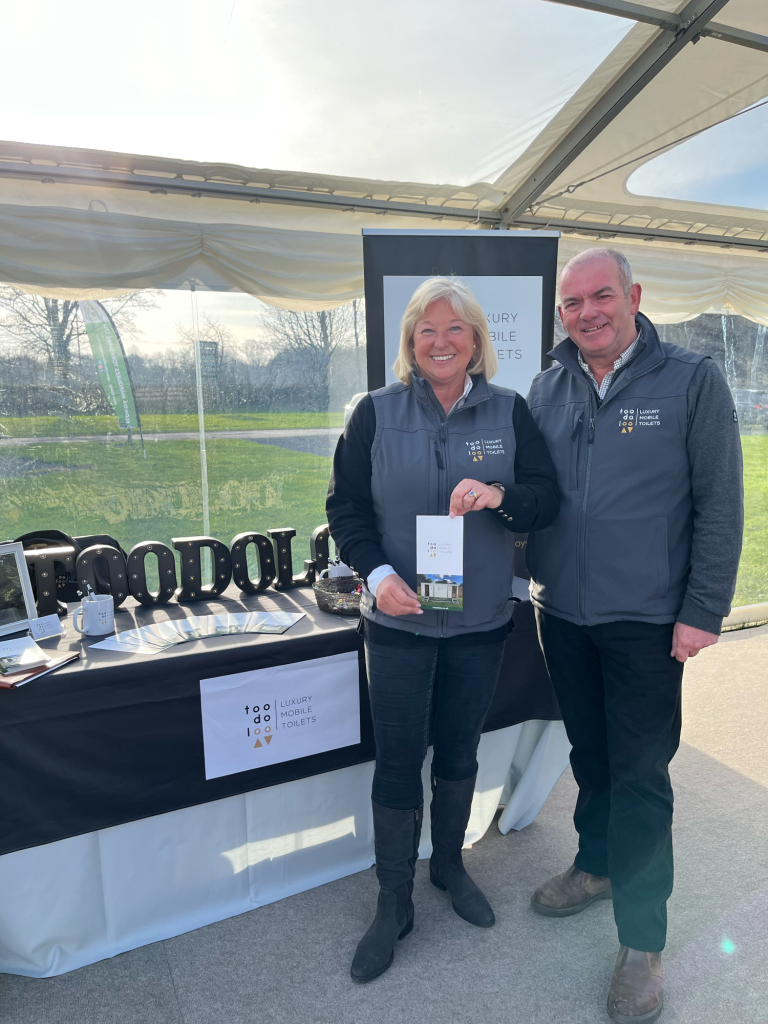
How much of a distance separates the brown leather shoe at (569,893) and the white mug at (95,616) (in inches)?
55.1

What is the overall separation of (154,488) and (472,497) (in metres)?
3.79

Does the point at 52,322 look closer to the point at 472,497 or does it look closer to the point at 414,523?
the point at 414,523

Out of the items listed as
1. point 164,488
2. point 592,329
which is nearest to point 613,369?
point 592,329

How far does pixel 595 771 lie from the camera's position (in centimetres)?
166

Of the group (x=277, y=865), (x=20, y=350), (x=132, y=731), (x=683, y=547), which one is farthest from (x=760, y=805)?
(x=20, y=350)

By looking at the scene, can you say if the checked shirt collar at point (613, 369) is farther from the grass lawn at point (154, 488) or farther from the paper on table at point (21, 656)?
the grass lawn at point (154, 488)

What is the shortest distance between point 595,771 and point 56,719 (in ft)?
4.36

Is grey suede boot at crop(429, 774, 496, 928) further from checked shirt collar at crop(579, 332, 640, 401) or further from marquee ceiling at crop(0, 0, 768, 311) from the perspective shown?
marquee ceiling at crop(0, 0, 768, 311)

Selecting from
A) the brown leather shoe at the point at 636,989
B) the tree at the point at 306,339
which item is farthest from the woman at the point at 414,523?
the tree at the point at 306,339

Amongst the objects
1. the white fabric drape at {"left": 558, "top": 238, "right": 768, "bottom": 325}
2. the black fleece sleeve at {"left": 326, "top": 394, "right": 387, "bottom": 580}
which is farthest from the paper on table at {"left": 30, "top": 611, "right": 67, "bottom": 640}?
the white fabric drape at {"left": 558, "top": 238, "right": 768, "bottom": 325}

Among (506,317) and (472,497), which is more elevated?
(506,317)

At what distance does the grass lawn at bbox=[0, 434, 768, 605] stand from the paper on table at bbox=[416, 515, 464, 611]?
325cm

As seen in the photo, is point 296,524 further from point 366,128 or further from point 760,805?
point 760,805

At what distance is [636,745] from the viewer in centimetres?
142
